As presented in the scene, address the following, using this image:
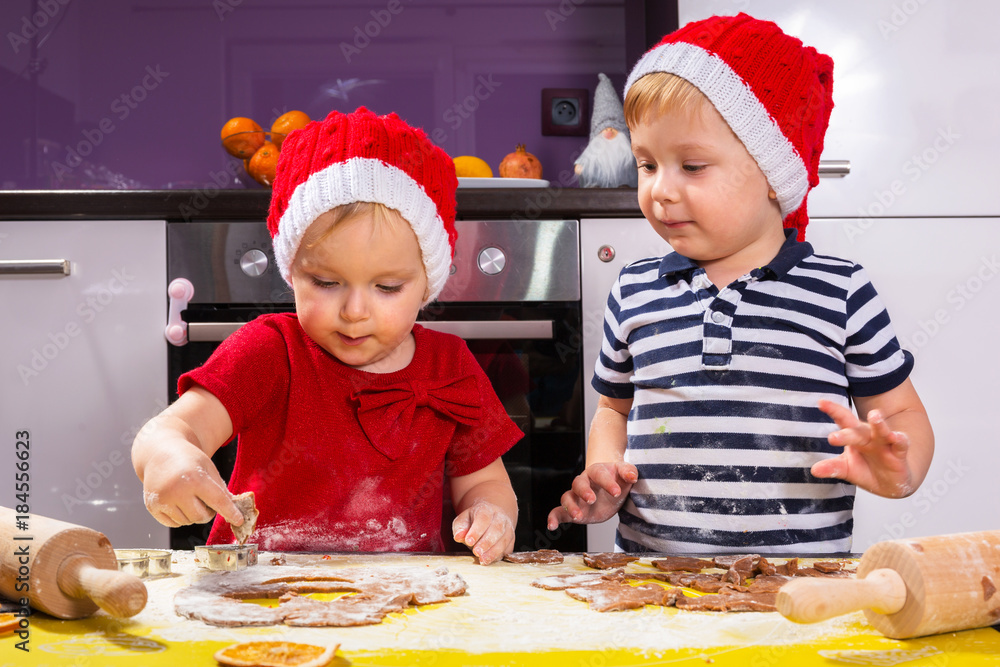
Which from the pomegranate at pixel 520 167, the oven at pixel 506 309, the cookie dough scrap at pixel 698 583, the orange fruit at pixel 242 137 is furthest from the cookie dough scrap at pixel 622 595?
the orange fruit at pixel 242 137

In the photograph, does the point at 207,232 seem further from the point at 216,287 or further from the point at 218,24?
the point at 218,24

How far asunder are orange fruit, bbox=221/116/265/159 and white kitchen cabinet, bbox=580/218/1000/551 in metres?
0.90

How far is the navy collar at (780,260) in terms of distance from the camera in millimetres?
977

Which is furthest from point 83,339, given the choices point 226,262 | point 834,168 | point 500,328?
point 834,168

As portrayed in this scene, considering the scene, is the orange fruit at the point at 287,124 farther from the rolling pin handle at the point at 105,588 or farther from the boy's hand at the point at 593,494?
the rolling pin handle at the point at 105,588

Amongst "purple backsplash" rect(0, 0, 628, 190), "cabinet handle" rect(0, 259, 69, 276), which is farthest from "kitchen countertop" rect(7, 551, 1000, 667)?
"purple backsplash" rect(0, 0, 628, 190)

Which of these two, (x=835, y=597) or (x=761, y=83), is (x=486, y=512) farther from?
(x=761, y=83)

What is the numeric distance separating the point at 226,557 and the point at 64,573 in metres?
0.16

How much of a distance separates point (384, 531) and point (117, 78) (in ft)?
5.73

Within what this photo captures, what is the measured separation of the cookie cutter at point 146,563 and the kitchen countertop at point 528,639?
8 cm

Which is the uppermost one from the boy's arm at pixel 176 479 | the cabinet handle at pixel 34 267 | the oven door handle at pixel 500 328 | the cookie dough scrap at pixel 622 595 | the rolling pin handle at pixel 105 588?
the cabinet handle at pixel 34 267

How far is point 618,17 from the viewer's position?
7.18 feet

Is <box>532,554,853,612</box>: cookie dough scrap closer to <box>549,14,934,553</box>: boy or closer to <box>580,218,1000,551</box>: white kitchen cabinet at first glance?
<box>549,14,934,553</box>: boy

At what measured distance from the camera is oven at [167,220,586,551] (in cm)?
152
